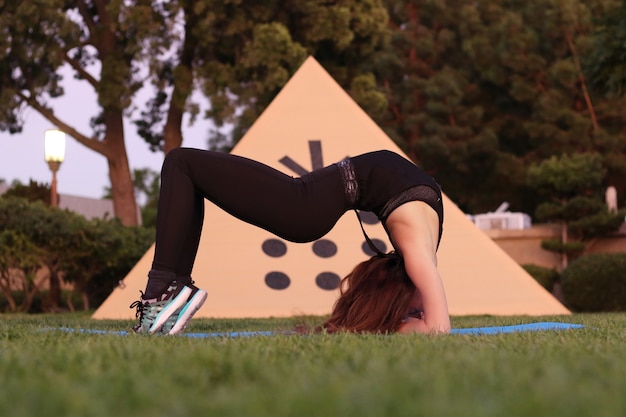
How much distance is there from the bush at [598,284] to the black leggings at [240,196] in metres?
8.81

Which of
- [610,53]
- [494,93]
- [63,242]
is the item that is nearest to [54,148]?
[63,242]

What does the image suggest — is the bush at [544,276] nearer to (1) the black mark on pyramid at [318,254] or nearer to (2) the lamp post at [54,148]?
(1) the black mark on pyramid at [318,254]

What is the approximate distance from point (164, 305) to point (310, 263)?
4.53 meters

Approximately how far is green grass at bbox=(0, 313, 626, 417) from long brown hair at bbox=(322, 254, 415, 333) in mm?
866

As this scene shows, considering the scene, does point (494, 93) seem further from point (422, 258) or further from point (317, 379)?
point (317, 379)

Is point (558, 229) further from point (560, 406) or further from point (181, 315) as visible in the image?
point (560, 406)

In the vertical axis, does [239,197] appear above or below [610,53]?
below

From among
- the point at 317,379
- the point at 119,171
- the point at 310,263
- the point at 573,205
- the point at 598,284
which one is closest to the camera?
the point at 317,379

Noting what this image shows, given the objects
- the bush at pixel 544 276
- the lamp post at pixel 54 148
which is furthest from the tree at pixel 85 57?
the bush at pixel 544 276

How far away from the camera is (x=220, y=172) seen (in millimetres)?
3912

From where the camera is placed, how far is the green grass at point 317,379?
5.41 ft

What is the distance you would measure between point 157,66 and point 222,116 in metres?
1.52

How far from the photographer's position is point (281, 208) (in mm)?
3891

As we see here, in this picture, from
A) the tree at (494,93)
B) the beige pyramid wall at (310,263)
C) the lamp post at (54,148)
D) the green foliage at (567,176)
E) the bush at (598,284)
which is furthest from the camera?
the tree at (494,93)
